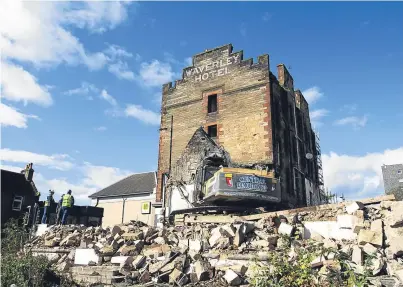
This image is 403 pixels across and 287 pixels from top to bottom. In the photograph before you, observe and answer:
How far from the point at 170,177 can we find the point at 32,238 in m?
7.67

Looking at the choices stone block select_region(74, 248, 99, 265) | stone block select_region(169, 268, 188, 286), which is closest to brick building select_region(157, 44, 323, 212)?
stone block select_region(74, 248, 99, 265)

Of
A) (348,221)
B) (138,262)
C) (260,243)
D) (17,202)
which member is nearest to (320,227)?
(348,221)

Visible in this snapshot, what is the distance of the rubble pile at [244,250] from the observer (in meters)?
7.30

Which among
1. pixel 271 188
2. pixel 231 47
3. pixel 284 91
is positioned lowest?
pixel 271 188

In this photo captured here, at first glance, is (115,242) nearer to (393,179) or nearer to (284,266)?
(284,266)

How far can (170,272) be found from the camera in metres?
8.10

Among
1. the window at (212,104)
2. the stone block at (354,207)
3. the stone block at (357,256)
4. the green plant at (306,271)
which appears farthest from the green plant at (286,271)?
the window at (212,104)

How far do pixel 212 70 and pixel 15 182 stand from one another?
64.7 ft

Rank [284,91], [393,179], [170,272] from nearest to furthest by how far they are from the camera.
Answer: [170,272] < [284,91] < [393,179]

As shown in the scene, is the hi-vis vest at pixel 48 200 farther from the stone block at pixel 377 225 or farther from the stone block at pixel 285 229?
the stone block at pixel 377 225

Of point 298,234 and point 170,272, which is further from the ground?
point 298,234

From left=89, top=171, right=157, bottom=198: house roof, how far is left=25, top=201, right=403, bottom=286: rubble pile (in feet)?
68.4

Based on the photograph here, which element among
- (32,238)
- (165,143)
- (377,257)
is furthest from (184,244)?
(165,143)

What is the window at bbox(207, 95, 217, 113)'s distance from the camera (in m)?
19.9
